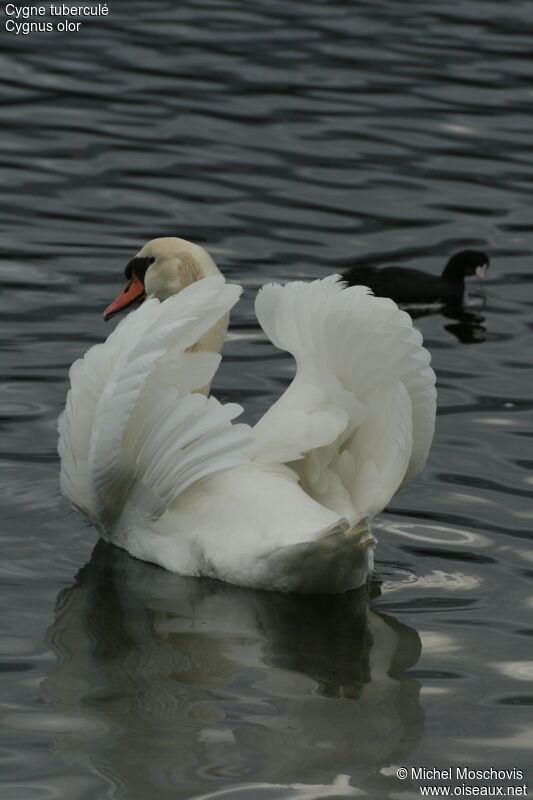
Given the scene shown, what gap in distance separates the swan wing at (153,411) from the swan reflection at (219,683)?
447 millimetres

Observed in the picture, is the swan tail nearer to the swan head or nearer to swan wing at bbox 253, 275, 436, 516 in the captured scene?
swan wing at bbox 253, 275, 436, 516

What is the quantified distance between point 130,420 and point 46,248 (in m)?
5.37

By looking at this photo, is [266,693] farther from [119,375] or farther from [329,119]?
[329,119]

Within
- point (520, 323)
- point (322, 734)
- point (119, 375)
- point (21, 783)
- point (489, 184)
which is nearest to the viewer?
point (21, 783)

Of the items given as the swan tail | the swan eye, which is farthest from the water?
the swan eye

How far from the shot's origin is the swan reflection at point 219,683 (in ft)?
18.8

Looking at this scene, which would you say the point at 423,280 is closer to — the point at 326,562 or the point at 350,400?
the point at 350,400

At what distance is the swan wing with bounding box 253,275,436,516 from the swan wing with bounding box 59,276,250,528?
315mm

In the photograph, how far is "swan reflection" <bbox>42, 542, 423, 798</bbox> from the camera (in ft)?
18.8

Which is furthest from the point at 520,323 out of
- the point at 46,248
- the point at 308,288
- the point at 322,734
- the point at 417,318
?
the point at 322,734

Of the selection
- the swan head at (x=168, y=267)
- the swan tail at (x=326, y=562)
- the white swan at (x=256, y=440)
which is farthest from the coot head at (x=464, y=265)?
the swan tail at (x=326, y=562)

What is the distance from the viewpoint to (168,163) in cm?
1459

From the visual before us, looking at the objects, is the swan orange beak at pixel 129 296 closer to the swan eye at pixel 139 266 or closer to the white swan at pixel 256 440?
the swan eye at pixel 139 266

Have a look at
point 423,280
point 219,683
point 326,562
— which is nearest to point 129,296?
point 326,562
